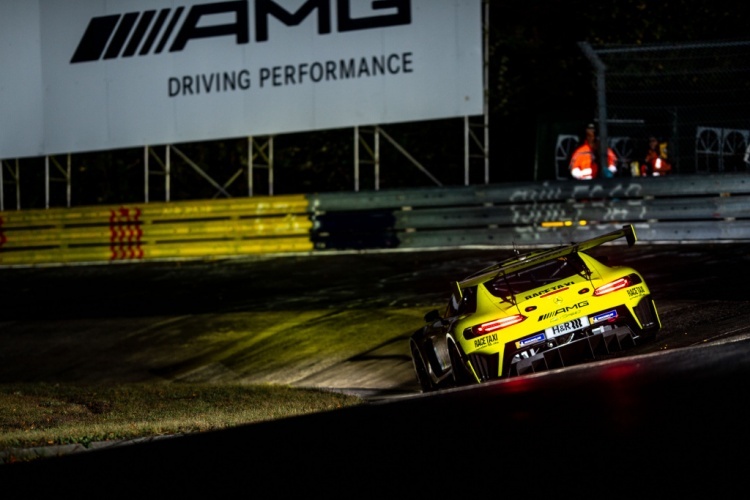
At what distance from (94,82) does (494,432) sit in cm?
1904

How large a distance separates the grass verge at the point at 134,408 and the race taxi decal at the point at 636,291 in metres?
2.74

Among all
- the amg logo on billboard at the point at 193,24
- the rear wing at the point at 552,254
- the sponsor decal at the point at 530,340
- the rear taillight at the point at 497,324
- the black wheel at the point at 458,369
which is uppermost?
the amg logo on billboard at the point at 193,24

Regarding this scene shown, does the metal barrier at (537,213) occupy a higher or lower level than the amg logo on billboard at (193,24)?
lower

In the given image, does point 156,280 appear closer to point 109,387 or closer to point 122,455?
point 109,387

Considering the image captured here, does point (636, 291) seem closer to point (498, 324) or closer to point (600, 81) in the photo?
point (498, 324)

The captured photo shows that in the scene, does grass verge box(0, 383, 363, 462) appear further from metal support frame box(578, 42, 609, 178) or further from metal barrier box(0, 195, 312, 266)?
metal barrier box(0, 195, 312, 266)

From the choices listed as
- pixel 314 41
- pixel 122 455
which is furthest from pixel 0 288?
pixel 122 455

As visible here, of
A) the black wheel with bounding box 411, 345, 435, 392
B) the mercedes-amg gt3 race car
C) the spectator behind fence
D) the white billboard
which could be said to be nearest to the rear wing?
the mercedes-amg gt3 race car

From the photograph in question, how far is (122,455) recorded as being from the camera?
8.13m

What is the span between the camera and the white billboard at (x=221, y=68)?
21.4 m

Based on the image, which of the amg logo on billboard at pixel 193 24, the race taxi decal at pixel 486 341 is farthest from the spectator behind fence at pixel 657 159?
the race taxi decal at pixel 486 341

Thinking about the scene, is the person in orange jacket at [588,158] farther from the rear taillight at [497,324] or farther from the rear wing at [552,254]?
the rear taillight at [497,324]

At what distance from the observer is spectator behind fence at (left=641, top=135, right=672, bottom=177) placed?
63.2 ft

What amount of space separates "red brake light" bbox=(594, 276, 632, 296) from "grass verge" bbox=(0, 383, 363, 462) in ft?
8.17
